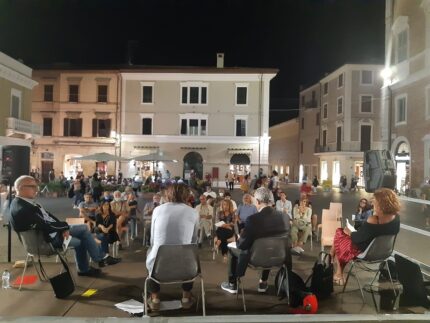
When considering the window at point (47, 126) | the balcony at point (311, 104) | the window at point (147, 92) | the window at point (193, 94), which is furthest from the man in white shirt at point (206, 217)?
the balcony at point (311, 104)

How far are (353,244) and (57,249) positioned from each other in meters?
3.71

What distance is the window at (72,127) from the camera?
112 ft

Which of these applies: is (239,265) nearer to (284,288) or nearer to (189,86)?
(284,288)

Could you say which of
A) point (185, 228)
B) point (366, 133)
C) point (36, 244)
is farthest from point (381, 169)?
point (366, 133)

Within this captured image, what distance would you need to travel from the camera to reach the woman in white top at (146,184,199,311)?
4566 mm

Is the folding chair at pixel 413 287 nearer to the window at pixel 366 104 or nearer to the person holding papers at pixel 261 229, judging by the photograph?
the person holding papers at pixel 261 229

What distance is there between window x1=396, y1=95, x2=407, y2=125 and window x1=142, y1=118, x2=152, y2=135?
27391mm

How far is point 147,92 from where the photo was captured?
110 feet

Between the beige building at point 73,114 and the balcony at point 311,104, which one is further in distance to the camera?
the balcony at point 311,104

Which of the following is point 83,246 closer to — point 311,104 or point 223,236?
point 223,236

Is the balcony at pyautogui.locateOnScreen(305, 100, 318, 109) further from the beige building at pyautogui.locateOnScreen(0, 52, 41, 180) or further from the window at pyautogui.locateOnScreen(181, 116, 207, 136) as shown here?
the beige building at pyautogui.locateOnScreen(0, 52, 41, 180)

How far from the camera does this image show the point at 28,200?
5328mm

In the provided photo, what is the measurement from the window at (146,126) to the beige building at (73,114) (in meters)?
2.25

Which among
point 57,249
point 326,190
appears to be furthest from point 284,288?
point 326,190
